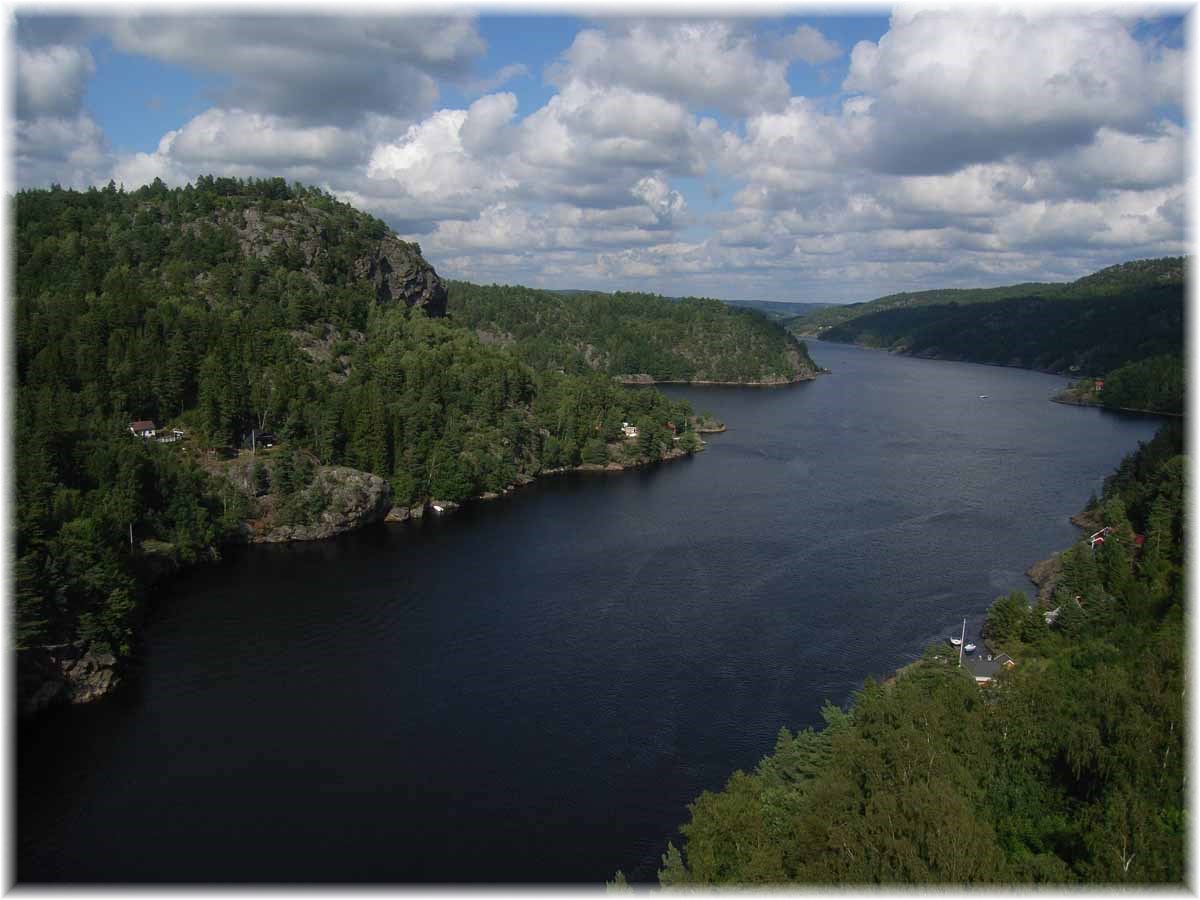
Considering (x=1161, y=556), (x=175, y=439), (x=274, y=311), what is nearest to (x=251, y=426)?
(x=175, y=439)

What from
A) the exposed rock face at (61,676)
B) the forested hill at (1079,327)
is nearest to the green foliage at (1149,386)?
the forested hill at (1079,327)

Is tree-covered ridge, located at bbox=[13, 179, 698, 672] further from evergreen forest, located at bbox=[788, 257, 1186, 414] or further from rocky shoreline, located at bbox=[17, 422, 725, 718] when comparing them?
evergreen forest, located at bbox=[788, 257, 1186, 414]

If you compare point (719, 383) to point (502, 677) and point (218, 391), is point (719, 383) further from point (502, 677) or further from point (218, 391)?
point (502, 677)

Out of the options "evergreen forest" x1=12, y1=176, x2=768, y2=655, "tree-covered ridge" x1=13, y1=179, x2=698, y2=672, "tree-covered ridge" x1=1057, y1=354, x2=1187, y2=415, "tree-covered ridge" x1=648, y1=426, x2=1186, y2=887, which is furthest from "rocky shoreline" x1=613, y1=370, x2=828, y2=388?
"tree-covered ridge" x1=648, y1=426, x2=1186, y2=887

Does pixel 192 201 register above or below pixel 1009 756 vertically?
above

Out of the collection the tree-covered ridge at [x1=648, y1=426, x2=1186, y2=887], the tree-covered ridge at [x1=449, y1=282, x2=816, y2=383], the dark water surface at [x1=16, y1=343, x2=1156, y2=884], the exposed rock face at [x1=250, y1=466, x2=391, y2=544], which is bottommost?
the dark water surface at [x1=16, y1=343, x2=1156, y2=884]

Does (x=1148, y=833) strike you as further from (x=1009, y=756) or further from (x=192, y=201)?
(x=192, y=201)
